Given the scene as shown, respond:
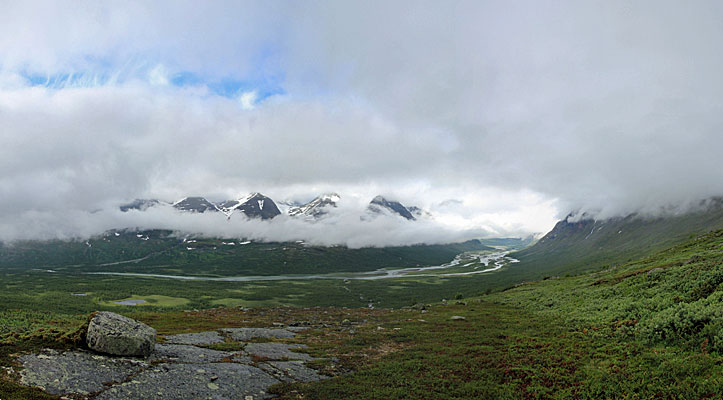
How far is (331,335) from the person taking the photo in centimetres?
4331

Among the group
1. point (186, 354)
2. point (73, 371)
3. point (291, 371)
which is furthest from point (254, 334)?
point (73, 371)

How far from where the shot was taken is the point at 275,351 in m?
31.6

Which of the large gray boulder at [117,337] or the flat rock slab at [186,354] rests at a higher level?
the large gray boulder at [117,337]

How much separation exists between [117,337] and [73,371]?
3803 mm

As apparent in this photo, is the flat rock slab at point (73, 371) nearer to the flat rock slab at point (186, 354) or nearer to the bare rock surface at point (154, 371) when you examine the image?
the bare rock surface at point (154, 371)

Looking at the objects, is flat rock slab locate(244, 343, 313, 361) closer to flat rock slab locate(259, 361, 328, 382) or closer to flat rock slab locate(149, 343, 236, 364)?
flat rock slab locate(259, 361, 328, 382)

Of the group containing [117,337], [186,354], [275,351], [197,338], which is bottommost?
[275,351]

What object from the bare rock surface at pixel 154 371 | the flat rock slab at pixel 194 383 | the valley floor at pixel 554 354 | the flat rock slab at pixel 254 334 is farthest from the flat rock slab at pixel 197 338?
the flat rock slab at pixel 194 383

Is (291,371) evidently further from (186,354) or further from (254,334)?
(254,334)

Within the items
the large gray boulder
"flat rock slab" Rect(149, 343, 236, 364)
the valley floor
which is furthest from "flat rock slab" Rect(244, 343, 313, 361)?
the large gray boulder

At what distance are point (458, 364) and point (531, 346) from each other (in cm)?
833

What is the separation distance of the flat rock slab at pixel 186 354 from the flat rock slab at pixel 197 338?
259 centimetres

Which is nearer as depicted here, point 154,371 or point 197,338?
point 154,371

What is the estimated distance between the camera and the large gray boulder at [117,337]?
2103 cm
